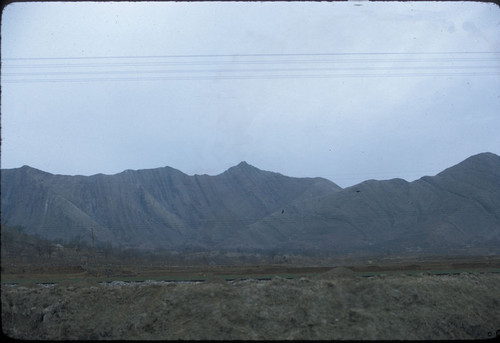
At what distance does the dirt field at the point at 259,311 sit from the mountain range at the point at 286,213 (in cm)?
3614

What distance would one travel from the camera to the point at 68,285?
16.3m

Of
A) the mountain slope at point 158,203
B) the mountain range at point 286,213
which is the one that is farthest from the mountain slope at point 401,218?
the mountain slope at point 158,203

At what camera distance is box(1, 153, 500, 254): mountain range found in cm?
5912

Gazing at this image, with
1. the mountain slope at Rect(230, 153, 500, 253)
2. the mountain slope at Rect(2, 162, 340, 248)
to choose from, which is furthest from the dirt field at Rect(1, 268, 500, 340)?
the mountain slope at Rect(230, 153, 500, 253)

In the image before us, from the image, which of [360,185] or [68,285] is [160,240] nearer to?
[360,185]

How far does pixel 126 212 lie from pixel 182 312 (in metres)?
57.8

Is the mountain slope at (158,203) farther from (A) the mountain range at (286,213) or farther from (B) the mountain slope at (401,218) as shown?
(B) the mountain slope at (401,218)

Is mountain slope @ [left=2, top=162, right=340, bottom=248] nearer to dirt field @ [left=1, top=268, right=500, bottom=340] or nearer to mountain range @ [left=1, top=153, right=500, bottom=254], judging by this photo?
mountain range @ [left=1, top=153, right=500, bottom=254]

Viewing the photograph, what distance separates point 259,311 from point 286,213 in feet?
216

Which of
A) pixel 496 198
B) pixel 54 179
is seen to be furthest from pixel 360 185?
pixel 54 179

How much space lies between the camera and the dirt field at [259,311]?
12242mm

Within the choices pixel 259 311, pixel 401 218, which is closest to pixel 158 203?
pixel 401 218

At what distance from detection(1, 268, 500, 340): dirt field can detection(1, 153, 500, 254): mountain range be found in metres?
36.1

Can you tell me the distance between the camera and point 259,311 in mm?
12906
